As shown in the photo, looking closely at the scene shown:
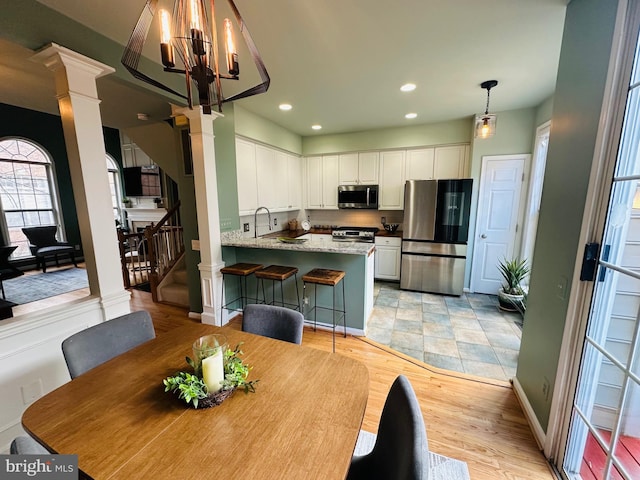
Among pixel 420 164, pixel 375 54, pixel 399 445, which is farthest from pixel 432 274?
pixel 399 445

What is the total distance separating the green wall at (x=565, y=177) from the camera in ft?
4.31

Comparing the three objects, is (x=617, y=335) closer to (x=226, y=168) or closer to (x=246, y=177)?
(x=226, y=168)

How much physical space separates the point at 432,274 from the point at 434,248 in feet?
1.35

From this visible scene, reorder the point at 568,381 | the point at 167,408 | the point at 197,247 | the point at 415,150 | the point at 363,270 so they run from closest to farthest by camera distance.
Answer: the point at 167,408
the point at 568,381
the point at 363,270
the point at 197,247
the point at 415,150

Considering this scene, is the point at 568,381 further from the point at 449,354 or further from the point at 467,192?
the point at 467,192

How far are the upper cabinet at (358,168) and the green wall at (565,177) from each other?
10.2 feet

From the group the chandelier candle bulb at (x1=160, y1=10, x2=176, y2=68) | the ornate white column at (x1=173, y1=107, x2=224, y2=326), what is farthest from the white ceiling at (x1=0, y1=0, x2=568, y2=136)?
the chandelier candle bulb at (x1=160, y1=10, x2=176, y2=68)

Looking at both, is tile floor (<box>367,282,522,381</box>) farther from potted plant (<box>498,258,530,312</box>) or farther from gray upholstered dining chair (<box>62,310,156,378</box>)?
gray upholstered dining chair (<box>62,310,156,378</box>)

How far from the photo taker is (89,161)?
6.03 ft

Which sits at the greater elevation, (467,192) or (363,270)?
(467,192)

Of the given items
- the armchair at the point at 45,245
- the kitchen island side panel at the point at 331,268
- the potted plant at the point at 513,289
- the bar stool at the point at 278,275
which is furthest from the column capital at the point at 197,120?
the armchair at the point at 45,245

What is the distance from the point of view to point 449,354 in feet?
8.38

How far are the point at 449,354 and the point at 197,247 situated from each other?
→ 305 cm

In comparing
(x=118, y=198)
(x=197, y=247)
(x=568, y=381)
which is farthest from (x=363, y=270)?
(x=118, y=198)
